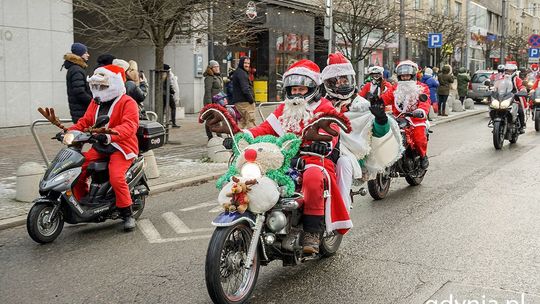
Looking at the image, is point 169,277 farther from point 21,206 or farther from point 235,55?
point 235,55

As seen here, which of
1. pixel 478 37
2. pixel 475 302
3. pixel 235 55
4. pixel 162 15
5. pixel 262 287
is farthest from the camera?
pixel 478 37

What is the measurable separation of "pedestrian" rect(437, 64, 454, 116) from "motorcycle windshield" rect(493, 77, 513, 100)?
25.5 feet

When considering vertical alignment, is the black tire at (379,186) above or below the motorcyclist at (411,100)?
below

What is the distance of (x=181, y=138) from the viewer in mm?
14820

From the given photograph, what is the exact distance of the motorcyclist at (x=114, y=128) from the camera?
647 centimetres

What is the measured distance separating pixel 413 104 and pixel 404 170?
0.95 m

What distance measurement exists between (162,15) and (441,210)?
6.86 metres

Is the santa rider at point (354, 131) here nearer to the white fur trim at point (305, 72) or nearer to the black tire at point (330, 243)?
the black tire at point (330, 243)

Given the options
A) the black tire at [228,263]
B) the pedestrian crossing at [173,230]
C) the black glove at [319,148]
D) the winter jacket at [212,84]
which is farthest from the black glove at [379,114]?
the winter jacket at [212,84]

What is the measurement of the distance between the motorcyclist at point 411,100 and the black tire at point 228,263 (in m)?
4.96

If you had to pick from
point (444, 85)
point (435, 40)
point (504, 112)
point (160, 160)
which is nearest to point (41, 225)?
point (160, 160)

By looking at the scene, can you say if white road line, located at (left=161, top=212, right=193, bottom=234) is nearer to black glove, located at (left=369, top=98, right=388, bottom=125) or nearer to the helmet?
black glove, located at (left=369, top=98, right=388, bottom=125)

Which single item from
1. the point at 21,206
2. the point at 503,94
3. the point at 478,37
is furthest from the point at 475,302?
the point at 478,37

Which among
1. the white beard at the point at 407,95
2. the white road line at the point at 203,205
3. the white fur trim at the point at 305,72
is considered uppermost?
the white fur trim at the point at 305,72
